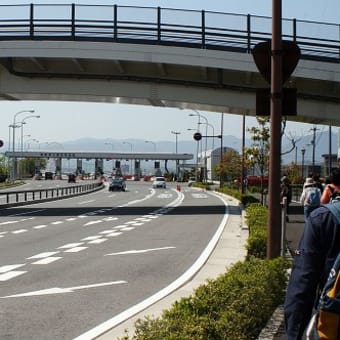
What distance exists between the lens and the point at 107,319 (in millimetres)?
7074

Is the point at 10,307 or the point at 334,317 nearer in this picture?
the point at 334,317

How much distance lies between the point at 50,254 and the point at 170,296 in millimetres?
5424

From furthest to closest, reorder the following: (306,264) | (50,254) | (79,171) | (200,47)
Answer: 1. (79,171)
2. (200,47)
3. (50,254)
4. (306,264)

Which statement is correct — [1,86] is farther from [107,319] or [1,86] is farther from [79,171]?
[79,171]

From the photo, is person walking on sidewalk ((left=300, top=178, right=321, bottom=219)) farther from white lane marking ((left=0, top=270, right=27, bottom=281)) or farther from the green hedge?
white lane marking ((left=0, top=270, right=27, bottom=281))

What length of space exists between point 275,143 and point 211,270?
344 cm

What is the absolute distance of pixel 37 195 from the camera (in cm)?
4809

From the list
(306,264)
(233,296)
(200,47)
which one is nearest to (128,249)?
(233,296)

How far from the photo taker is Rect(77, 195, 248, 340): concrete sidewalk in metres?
6.43

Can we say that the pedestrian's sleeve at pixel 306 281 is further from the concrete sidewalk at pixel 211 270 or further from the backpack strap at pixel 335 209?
the concrete sidewalk at pixel 211 270

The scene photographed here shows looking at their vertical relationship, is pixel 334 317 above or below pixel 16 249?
above

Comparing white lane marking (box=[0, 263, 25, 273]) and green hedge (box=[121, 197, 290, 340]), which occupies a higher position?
green hedge (box=[121, 197, 290, 340])

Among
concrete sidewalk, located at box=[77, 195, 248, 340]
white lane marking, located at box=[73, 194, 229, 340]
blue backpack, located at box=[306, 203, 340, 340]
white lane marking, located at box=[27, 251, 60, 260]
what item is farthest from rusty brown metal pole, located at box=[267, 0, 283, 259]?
white lane marking, located at box=[27, 251, 60, 260]

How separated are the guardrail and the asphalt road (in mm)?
14017
